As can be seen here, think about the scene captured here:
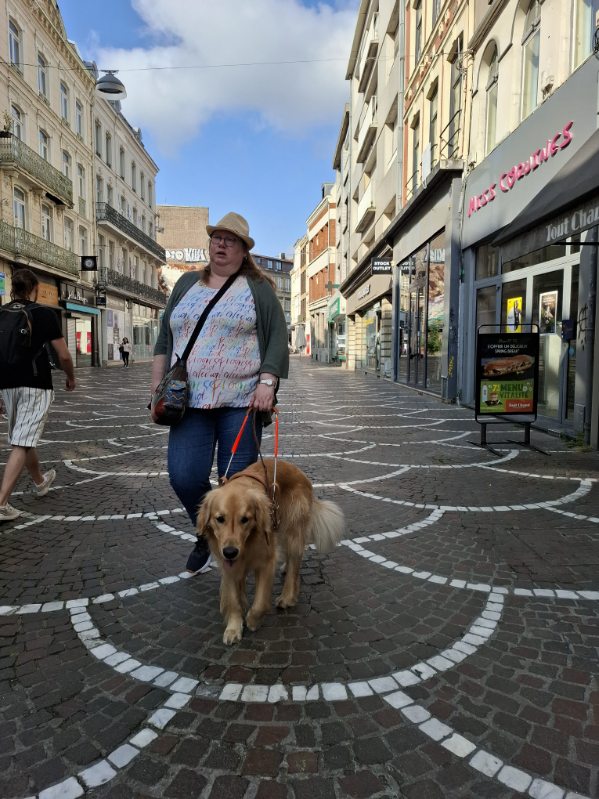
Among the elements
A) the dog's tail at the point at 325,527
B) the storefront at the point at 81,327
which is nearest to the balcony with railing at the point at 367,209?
the storefront at the point at 81,327

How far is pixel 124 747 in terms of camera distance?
1.87 meters

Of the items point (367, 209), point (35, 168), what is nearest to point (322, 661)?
point (367, 209)

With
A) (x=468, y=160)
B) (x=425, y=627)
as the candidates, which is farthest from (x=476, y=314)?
(x=425, y=627)

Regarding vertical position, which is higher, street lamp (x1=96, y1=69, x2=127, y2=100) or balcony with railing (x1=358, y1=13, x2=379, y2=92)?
balcony with railing (x1=358, y1=13, x2=379, y2=92)

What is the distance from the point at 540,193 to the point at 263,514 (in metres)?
6.54

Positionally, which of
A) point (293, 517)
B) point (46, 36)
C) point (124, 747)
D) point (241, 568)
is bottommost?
point (124, 747)

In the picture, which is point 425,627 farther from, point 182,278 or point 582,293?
point 582,293

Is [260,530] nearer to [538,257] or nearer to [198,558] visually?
[198,558]

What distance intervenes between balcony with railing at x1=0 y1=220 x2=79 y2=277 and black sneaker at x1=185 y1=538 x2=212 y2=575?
24389 millimetres

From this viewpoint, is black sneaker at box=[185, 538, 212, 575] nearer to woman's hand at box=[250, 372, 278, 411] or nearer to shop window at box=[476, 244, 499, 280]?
woman's hand at box=[250, 372, 278, 411]

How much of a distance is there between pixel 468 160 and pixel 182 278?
1120 cm

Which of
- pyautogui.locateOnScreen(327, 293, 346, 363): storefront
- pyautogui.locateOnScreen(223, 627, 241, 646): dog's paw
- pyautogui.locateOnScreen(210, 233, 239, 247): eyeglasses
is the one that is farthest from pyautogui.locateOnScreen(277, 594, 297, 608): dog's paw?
pyautogui.locateOnScreen(327, 293, 346, 363): storefront

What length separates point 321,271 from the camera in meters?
53.0

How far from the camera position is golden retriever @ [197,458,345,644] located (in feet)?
7.80
